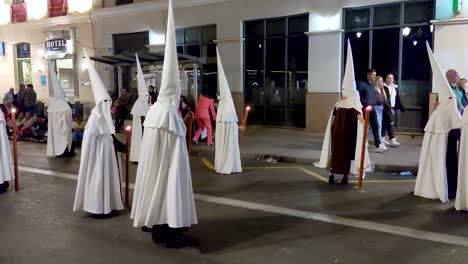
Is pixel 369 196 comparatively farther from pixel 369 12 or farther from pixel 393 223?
pixel 369 12

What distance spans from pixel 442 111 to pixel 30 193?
7444 mm

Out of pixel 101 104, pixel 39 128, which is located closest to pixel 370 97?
pixel 101 104

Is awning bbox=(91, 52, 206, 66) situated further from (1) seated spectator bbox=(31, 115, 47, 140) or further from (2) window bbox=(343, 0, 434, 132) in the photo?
(2) window bbox=(343, 0, 434, 132)

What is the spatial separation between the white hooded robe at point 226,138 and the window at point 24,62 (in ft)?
63.4

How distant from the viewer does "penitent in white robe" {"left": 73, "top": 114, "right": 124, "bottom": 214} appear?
6.51 meters

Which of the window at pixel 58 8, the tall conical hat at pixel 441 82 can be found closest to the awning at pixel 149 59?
the window at pixel 58 8

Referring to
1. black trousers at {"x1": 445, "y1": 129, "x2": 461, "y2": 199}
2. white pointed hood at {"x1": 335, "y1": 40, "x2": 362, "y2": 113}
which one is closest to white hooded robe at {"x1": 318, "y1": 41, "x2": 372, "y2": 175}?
white pointed hood at {"x1": 335, "y1": 40, "x2": 362, "y2": 113}

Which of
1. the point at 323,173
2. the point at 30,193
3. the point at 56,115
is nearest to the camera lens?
the point at 30,193

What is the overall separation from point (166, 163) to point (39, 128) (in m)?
12.7

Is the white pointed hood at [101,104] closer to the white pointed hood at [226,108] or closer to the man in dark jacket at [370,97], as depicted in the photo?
the white pointed hood at [226,108]

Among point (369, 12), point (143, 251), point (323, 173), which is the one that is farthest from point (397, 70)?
point (143, 251)

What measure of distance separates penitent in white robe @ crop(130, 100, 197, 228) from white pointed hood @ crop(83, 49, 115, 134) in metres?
1.38

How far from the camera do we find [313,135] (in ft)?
49.4

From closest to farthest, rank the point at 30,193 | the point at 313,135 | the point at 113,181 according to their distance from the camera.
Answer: the point at 113,181 < the point at 30,193 < the point at 313,135
